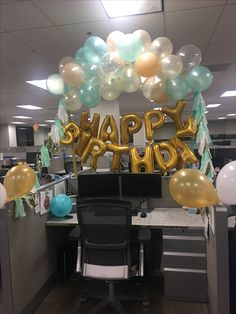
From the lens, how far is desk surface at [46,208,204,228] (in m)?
2.32

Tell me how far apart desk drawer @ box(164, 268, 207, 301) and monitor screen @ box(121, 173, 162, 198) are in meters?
0.76

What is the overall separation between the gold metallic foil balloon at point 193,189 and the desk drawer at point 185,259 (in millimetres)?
731

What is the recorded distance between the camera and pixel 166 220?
2424 mm

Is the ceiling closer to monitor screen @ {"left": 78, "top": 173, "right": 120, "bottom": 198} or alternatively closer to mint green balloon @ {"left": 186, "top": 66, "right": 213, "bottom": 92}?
Answer: mint green balloon @ {"left": 186, "top": 66, "right": 213, "bottom": 92}

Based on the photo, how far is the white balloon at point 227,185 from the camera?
1.53 metres

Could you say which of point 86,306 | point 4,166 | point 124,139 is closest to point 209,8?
point 124,139

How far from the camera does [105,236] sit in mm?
2020

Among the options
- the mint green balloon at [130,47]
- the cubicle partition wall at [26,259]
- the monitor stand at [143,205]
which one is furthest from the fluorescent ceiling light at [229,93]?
the cubicle partition wall at [26,259]

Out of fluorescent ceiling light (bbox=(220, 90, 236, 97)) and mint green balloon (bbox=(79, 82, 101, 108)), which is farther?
fluorescent ceiling light (bbox=(220, 90, 236, 97))

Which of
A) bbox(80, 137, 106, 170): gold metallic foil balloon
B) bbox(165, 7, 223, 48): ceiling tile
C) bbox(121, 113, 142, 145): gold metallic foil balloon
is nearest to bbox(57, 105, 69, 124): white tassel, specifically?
bbox(80, 137, 106, 170): gold metallic foil balloon

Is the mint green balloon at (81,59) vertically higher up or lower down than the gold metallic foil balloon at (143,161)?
higher up

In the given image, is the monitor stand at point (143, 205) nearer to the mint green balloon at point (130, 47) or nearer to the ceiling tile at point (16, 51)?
the mint green balloon at point (130, 47)

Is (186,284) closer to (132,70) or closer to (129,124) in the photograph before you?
(129,124)

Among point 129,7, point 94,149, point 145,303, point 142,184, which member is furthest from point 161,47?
point 145,303
